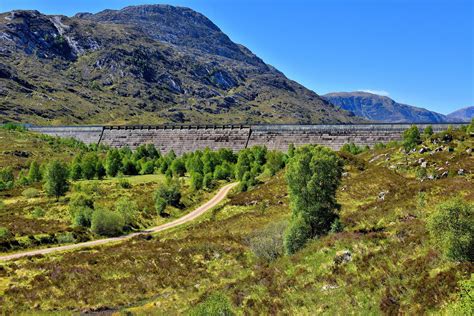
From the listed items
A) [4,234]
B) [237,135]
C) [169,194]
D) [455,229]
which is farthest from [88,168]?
[455,229]

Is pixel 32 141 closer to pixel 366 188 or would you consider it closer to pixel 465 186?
pixel 366 188

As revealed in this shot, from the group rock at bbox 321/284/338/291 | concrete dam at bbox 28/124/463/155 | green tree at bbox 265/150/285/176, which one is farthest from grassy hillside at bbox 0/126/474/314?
concrete dam at bbox 28/124/463/155

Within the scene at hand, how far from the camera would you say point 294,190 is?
115ft

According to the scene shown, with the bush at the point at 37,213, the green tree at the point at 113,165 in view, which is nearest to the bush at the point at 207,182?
the green tree at the point at 113,165

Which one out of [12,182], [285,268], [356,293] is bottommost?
[12,182]

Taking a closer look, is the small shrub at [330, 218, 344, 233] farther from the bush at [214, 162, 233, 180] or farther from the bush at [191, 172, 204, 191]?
the bush at [214, 162, 233, 180]

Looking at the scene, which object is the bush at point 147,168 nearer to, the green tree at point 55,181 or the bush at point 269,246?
the green tree at point 55,181

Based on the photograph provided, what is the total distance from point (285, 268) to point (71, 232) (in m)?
34.1

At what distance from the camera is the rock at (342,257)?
2562cm

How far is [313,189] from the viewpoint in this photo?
3406 cm

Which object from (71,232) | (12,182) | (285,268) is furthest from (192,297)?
(12,182)

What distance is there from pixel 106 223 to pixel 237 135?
7762cm

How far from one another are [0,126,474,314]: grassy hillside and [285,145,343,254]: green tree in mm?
2372

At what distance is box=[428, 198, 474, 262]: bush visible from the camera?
1881cm
